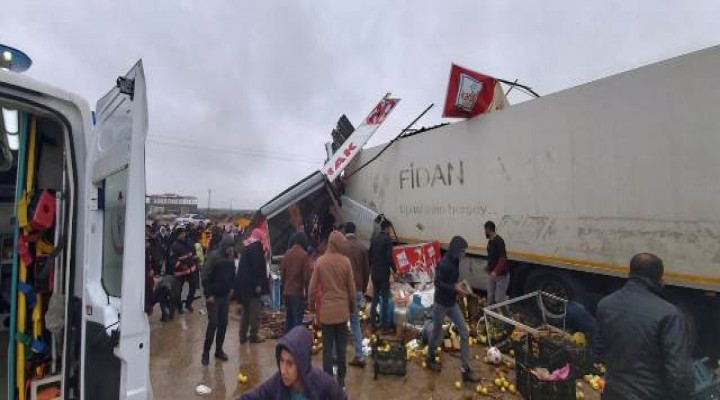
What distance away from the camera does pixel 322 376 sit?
2.36m

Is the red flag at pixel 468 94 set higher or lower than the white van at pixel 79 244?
higher

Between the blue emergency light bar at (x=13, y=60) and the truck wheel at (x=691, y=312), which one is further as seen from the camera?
the truck wheel at (x=691, y=312)

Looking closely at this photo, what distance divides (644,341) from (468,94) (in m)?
5.92

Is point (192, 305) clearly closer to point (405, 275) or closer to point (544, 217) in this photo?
point (405, 275)

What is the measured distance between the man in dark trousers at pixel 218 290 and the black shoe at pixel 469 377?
3139 millimetres

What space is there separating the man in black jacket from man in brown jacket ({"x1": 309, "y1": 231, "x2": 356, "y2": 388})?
266cm

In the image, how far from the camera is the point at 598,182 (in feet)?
19.2

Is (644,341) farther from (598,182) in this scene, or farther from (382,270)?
(382,270)

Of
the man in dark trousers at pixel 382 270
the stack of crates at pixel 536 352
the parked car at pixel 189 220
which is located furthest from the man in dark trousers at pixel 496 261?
the parked car at pixel 189 220

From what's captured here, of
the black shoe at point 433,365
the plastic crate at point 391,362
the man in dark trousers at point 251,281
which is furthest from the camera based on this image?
the man in dark trousers at point 251,281

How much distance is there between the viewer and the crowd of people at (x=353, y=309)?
2.53m

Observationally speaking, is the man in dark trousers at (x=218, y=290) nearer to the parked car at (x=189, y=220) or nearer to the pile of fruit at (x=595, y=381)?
the pile of fruit at (x=595, y=381)

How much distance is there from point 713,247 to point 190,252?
8.25 meters

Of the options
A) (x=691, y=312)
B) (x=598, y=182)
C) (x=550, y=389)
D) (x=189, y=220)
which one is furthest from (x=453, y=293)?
(x=189, y=220)
